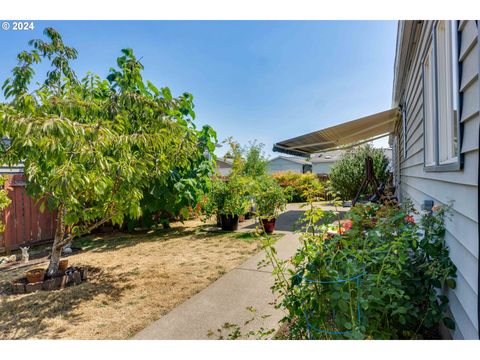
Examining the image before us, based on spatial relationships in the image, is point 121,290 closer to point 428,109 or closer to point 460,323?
point 460,323

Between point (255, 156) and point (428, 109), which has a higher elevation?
point (255, 156)

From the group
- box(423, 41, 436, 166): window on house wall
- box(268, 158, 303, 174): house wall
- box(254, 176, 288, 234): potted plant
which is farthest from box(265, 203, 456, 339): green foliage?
box(268, 158, 303, 174): house wall

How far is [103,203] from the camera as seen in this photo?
3318mm

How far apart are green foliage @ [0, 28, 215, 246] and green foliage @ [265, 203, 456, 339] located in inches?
71.8

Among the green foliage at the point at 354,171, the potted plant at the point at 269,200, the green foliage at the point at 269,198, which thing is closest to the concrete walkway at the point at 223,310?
the potted plant at the point at 269,200

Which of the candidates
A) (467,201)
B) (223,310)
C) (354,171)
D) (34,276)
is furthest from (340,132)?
(34,276)

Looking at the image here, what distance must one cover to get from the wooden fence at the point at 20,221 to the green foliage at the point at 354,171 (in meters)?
8.86

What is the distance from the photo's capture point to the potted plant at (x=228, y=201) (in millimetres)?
6547

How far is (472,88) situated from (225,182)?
5904 millimetres

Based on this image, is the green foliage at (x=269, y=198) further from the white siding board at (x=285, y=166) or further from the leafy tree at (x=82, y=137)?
the white siding board at (x=285, y=166)

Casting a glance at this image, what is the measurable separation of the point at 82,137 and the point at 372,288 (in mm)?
2353

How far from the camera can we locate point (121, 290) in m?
3.25
